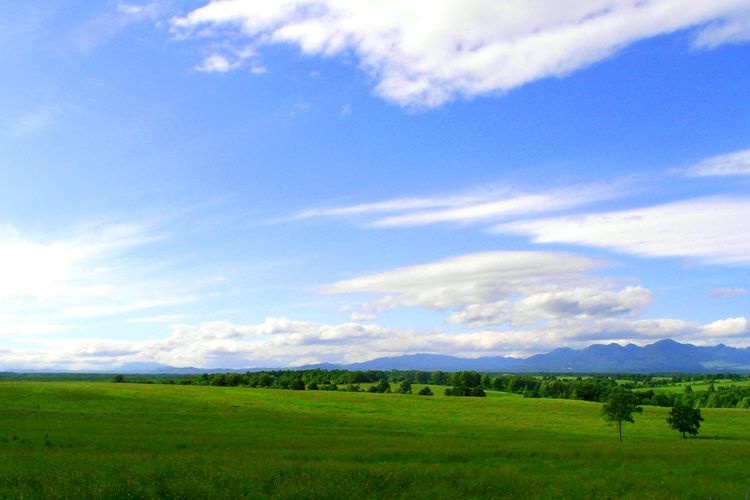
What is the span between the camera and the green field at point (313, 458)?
20.6m

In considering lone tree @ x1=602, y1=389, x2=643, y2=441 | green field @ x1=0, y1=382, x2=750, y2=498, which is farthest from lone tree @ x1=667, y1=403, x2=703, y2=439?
lone tree @ x1=602, y1=389, x2=643, y2=441

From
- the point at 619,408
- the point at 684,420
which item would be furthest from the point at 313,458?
the point at 684,420

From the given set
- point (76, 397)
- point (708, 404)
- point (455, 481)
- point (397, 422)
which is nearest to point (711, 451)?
point (455, 481)

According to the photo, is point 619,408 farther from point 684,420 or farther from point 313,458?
point 313,458

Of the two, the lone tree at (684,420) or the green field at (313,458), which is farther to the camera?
the lone tree at (684,420)

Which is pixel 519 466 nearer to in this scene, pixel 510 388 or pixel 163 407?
pixel 163 407

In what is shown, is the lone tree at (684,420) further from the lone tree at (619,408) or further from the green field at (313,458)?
the lone tree at (619,408)

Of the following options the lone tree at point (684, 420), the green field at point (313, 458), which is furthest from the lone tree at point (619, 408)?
the lone tree at point (684, 420)

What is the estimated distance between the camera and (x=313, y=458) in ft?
103

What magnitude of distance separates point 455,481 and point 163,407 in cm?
6184

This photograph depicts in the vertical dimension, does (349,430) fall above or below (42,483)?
below

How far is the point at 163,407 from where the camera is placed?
252ft

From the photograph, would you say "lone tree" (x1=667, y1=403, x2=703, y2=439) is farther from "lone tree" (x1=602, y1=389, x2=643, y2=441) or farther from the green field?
"lone tree" (x1=602, y1=389, x2=643, y2=441)

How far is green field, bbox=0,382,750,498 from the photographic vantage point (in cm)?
2059
